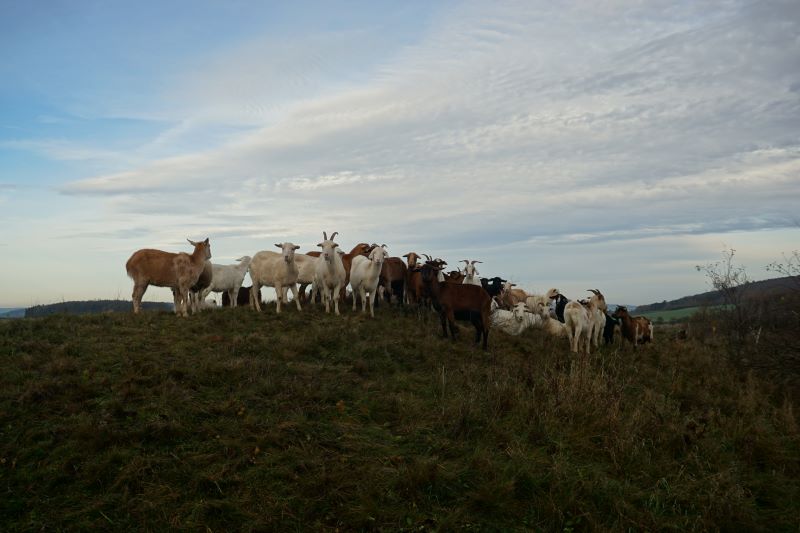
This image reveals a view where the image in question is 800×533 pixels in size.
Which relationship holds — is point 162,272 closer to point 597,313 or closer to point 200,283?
point 200,283

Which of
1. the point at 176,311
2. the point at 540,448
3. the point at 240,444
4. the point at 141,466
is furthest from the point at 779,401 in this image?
the point at 176,311

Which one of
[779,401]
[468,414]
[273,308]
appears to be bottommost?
[779,401]

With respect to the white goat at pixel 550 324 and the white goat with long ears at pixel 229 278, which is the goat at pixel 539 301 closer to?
the white goat at pixel 550 324

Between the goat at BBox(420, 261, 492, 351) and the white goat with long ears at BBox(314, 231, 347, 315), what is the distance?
3281 mm

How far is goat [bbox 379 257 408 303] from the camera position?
20.7 m

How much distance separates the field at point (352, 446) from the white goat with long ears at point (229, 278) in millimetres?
8171

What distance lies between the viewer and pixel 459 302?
51.5 feet

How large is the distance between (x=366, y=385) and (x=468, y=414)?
2358 millimetres

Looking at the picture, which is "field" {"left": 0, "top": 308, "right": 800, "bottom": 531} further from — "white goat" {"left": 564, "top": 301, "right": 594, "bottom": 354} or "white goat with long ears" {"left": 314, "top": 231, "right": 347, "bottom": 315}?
"white goat with long ears" {"left": 314, "top": 231, "right": 347, "bottom": 315}

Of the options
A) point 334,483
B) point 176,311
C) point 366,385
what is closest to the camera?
point 334,483

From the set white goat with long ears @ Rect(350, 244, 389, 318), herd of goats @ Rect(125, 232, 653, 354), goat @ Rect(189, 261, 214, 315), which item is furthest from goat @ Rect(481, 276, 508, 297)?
goat @ Rect(189, 261, 214, 315)

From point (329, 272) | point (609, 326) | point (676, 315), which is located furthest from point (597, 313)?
point (676, 315)

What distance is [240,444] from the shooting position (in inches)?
285

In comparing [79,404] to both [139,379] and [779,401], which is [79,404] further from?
[779,401]
